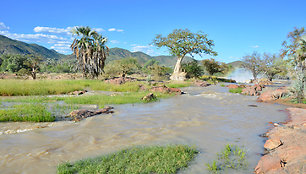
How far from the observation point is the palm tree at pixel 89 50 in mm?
26797

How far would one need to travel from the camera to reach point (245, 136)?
5.66m

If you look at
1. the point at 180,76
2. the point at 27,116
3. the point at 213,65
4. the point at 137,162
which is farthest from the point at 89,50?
the point at 213,65

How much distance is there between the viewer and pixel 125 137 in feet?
18.0

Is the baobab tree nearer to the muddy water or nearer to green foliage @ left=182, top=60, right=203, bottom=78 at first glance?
green foliage @ left=182, top=60, right=203, bottom=78

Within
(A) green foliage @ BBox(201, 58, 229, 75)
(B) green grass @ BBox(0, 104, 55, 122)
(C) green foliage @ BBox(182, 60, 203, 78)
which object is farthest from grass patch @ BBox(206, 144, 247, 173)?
(A) green foliage @ BBox(201, 58, 229, 75)

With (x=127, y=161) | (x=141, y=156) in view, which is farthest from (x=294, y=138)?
(x=127, y=161)

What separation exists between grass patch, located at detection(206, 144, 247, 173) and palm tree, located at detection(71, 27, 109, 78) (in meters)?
25.3

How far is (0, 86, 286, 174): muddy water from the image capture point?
400cm

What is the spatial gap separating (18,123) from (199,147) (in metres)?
6.24

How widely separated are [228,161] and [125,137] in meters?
2.87

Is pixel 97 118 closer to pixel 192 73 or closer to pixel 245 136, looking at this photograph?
pixel 245 136

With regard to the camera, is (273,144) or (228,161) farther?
(273,144)

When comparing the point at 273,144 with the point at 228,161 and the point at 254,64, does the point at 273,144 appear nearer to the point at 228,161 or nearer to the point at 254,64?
the point at 228,161

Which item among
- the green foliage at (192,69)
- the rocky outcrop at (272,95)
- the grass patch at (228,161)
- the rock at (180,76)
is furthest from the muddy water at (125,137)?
the green foliage at (192,69)
